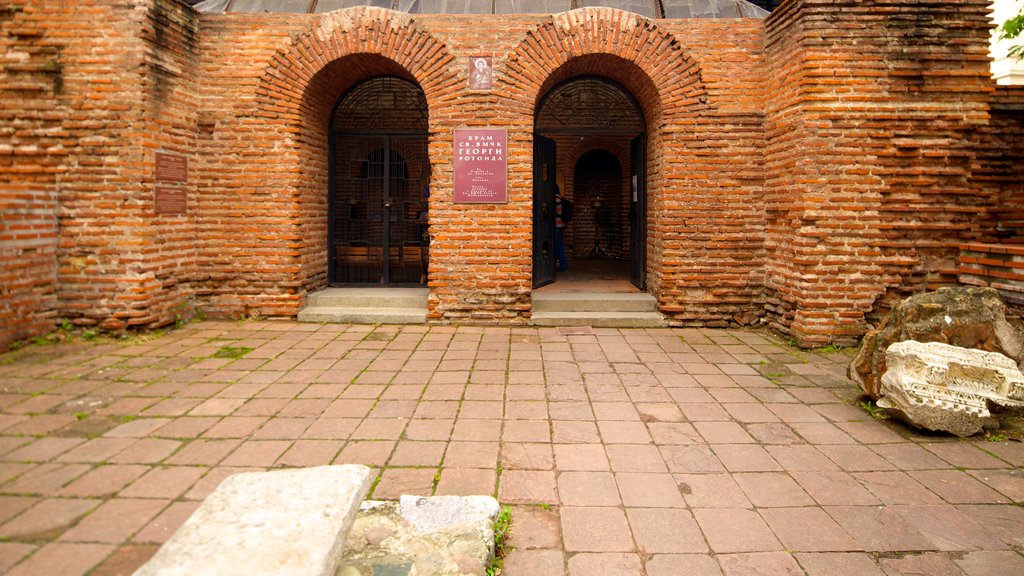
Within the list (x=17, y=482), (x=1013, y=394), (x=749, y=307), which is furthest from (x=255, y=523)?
(x=749, y=307)

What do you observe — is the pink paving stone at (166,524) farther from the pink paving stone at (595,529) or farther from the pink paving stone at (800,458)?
the pink paving stone at (800,458)

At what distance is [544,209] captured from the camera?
28.9ft

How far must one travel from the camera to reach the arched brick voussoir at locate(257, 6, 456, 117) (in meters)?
7.05

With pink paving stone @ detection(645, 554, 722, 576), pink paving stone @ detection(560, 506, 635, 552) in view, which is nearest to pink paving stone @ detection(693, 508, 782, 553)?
pink paving stone @ detection(645, 554, 722, 576)

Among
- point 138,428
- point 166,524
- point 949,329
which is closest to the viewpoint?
point 166,524

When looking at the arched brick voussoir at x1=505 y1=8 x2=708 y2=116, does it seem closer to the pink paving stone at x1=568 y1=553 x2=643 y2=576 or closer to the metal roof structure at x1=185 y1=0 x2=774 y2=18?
the metal roof structure at x1=185 y1=0 x2=774 y2=18

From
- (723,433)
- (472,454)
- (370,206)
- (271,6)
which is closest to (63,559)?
(472,454)

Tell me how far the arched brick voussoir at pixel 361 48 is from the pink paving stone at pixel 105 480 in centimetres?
532

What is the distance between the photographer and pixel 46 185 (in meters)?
6.17

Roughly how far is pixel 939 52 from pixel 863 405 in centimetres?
434

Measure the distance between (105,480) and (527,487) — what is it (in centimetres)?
231

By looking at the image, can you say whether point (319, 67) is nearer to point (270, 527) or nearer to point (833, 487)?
point (270, 527)

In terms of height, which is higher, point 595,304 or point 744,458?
point 595,304

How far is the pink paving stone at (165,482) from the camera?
2949mm
